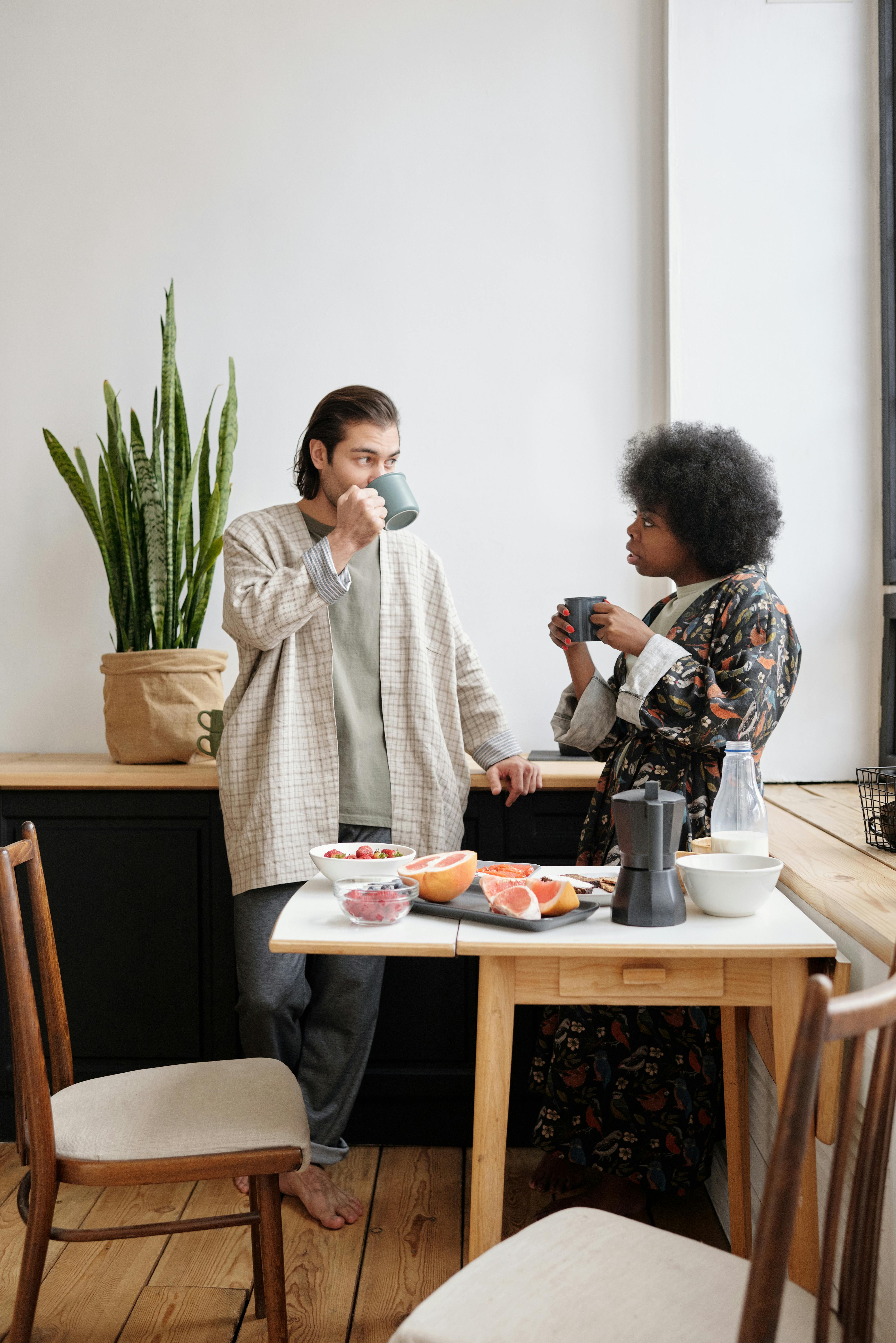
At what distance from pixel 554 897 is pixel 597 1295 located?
508 mm

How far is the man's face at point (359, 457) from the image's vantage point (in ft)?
7.01

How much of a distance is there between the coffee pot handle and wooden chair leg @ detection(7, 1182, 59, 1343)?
98cm

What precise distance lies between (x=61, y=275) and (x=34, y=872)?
1.99 meters

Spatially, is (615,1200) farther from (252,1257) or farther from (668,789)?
(668,789)

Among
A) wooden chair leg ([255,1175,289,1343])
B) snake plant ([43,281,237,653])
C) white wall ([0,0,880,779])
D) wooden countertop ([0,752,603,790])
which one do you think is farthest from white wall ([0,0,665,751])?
wooden chair leg ([255,1175,289,1343])

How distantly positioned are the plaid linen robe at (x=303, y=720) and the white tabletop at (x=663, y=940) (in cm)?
77

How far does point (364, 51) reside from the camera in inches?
112

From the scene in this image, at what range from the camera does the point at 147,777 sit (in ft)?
8.02

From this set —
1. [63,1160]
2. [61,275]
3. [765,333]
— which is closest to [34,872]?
[63,1160]

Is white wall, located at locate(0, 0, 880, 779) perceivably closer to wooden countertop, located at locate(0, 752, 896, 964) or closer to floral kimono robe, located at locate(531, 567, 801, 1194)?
wooden countertop, located at locate(0, 752, 896, 964)

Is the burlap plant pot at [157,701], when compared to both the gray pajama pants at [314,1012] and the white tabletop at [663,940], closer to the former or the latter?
the gray pajama pants at [314,1012]

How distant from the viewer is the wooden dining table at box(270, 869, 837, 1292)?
132cm

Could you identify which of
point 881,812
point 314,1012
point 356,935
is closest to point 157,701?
point 314,1012

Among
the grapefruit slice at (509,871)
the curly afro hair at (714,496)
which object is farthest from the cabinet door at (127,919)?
the curly afro hair at (714,496)
